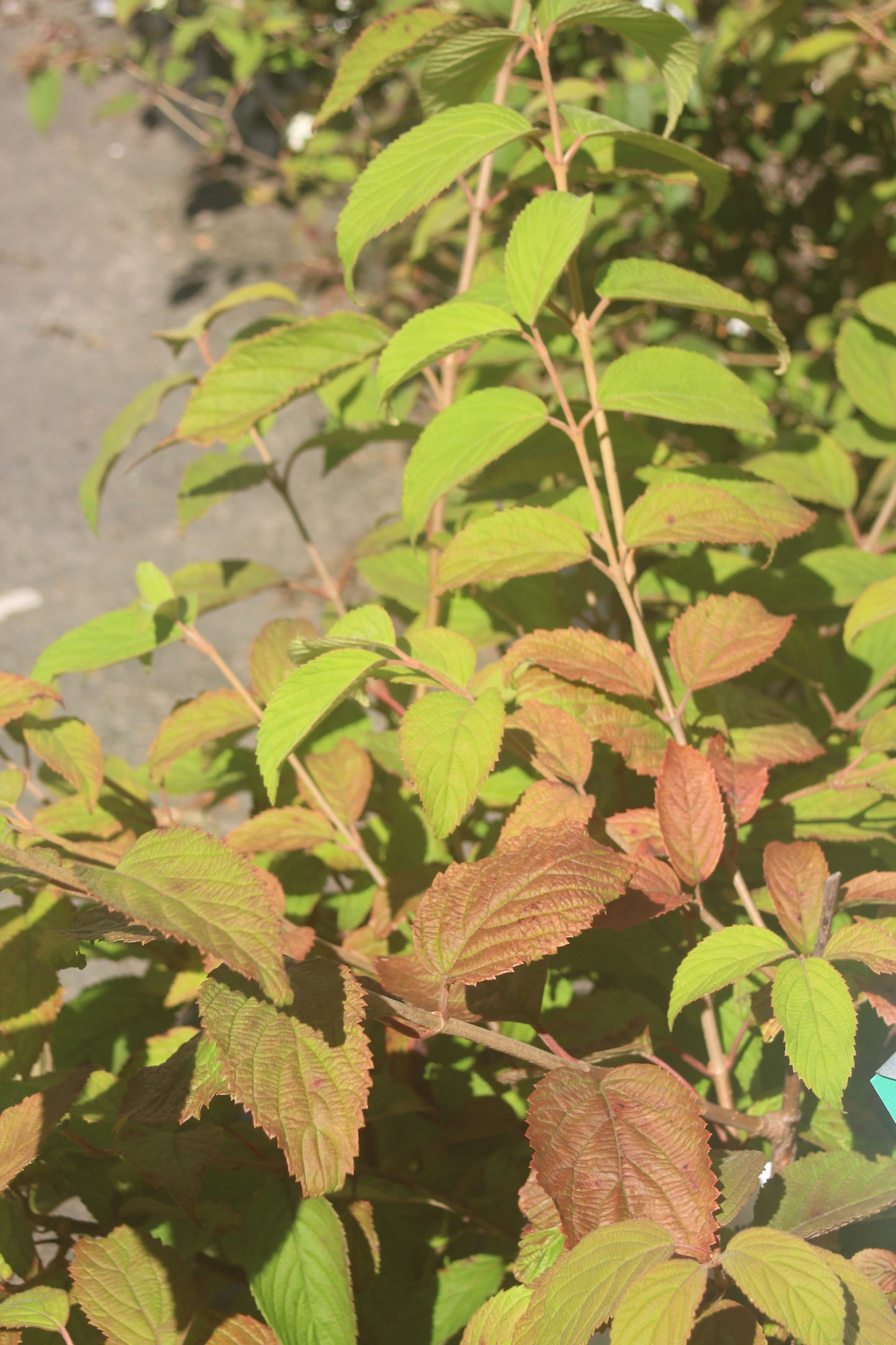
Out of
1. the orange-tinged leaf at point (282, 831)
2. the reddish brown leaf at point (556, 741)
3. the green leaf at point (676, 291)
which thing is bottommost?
the orange-tinged leaf at point (282, 831)

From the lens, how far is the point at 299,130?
3.62 metres

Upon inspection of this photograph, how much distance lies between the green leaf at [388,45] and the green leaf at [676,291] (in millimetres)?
282

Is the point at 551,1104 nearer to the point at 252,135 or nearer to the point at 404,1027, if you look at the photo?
the point at 404,1027

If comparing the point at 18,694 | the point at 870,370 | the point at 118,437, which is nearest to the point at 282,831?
the point at 18,694

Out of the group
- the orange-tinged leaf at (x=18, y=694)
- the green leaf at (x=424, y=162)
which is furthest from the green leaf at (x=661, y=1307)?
the green leaf at (x=424, y=162)

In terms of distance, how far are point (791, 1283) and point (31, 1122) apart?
46 cm

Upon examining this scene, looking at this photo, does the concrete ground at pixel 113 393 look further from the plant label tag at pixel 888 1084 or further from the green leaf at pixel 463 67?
the plant label tag at pixel 888 1084

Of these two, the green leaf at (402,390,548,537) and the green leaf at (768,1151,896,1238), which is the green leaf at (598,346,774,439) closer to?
the green leaf at (402,390,548,537)

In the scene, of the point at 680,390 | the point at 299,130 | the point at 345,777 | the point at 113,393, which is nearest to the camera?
the point at 680,390

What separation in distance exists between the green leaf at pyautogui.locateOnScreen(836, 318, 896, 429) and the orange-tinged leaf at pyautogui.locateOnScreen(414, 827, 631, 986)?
0.83 meters

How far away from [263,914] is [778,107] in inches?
84.8

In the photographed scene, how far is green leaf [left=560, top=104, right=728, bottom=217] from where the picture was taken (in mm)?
839

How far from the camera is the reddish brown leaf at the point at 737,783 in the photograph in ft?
2.53

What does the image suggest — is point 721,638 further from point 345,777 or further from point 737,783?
point 345,777
